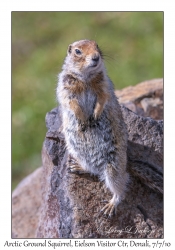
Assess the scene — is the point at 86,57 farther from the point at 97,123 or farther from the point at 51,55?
the point at 51,55

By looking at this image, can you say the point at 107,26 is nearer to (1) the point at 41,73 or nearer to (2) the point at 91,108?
(1) the point at 41,73

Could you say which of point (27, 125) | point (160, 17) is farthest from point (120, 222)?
point (160, 17)

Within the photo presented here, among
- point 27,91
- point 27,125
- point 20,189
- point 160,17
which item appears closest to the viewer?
point 20,189

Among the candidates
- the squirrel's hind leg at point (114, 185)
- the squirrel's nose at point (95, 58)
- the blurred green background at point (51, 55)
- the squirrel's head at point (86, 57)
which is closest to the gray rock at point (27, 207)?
the squirrel's hind leg at point (114, 185)

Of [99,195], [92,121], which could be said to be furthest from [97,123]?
[99,195]

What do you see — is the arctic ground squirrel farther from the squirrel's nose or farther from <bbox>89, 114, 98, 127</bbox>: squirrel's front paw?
the squirrel's nose

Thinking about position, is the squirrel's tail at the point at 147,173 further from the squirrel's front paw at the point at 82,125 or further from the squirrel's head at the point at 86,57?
the squirrel's head at the point at 86,57

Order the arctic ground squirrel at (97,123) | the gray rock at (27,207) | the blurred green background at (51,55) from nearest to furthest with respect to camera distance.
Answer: the arctic ground squirrel at (97,123) → the gray rock at (27,207) → the blurred green background at (51,55)
